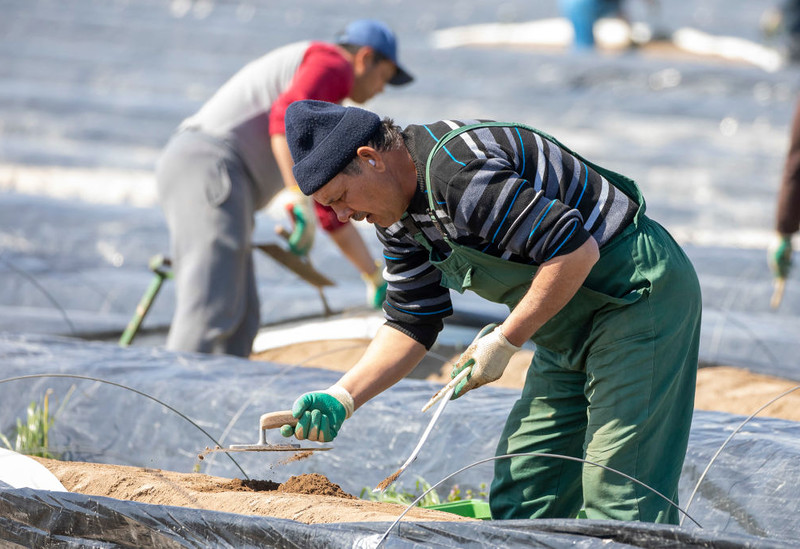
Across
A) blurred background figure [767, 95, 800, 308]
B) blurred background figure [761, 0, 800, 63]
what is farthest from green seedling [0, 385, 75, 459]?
blurred background figure [761, 0, 800, 63]

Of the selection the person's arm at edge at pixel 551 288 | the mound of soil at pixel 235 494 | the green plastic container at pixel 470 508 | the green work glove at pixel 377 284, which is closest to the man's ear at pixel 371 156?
the person's arm at edge at pixel 551 288

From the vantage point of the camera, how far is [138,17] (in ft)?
51.0

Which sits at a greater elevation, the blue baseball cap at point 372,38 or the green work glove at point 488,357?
the blue baseball cap at point 372,38

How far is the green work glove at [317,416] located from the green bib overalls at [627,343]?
34 cm

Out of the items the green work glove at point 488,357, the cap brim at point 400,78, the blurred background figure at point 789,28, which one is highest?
the blurred background figure at point 789,28

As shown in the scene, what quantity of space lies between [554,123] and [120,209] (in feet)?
17.9

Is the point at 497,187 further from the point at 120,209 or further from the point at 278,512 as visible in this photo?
the point at 120,209

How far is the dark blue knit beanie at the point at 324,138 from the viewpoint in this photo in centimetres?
176

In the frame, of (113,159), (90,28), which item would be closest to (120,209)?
(113,159)

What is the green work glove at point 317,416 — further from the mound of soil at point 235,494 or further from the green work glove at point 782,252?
the green work glove at point 782,252

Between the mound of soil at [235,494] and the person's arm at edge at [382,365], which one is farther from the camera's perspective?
the person's arm at edge at [382,365]

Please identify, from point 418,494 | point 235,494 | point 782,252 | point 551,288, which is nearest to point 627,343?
point 551,288

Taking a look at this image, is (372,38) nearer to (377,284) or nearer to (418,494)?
(377,284)

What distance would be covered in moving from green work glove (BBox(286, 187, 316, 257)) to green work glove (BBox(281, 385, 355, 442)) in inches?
73.2
